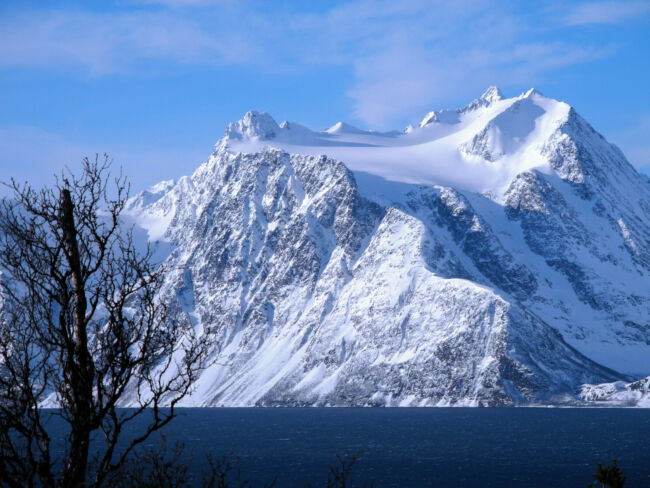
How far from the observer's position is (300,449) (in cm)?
19550

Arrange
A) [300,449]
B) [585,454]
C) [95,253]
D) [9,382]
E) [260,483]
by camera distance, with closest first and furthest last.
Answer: [9,382]
[95,253]
[260,483]
[585,454]
[300,449]

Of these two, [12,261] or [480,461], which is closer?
[12,261]

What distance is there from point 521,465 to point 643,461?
26684 mm

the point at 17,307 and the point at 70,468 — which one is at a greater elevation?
the point at 17,307

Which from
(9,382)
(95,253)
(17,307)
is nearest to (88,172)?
(95,253)

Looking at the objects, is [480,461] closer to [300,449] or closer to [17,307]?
[300,449]

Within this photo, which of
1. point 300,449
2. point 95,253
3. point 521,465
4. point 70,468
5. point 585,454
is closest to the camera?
point 70,468

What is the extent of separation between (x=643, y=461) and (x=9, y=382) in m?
170

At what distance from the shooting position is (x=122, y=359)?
15617 mm

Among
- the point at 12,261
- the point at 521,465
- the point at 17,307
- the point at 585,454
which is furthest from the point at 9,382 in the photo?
the point at 585,454

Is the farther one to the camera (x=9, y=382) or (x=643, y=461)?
(x=643, y=461)

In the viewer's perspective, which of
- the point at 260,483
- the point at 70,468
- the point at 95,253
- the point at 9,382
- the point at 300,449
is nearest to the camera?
the point at 70,468

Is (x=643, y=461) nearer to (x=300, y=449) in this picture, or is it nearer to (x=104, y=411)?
(x=300, y=449)

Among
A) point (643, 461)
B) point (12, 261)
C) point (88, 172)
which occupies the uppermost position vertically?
point (88, 172)
